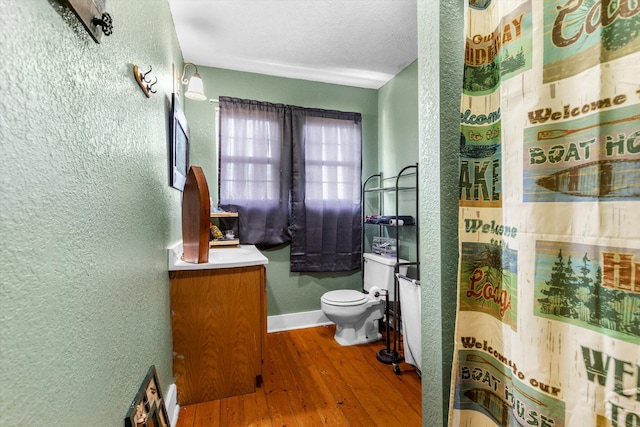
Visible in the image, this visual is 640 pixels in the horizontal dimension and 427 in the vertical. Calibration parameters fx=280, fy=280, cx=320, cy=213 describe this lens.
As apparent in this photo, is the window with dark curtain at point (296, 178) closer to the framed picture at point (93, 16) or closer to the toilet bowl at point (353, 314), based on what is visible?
the toilet bowl at point (353, 314)

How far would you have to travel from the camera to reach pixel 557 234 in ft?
2.26

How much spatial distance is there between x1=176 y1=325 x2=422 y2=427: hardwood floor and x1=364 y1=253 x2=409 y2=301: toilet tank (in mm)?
548

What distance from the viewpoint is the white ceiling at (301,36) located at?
6.13 feet

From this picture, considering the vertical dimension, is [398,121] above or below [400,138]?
above

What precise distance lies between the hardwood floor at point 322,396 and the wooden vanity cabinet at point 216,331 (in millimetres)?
110

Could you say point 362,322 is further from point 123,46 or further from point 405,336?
point 123,46

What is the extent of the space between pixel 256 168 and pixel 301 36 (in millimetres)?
1194

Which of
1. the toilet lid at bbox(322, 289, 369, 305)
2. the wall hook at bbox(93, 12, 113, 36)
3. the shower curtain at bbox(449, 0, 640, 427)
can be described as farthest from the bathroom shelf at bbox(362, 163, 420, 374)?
the wall hook at bbox(93, 12, 113, 36)

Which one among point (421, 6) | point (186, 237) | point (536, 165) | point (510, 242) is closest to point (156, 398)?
point (186, 237)

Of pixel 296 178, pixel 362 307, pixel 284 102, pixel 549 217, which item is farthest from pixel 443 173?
pixel 284 102

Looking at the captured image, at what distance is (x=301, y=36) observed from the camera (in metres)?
2.18

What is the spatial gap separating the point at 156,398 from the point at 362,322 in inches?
67.1

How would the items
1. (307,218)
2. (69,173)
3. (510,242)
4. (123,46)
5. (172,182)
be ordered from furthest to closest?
1. (307,218)
2. (172,182)
3. (123,46)
4. (510,242)
5. (69,173)

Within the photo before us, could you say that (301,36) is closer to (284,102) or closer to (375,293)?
(284,102)
